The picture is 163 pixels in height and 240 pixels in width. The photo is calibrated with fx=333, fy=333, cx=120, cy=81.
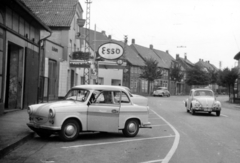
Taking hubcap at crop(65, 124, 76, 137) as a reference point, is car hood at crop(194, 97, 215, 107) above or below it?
above

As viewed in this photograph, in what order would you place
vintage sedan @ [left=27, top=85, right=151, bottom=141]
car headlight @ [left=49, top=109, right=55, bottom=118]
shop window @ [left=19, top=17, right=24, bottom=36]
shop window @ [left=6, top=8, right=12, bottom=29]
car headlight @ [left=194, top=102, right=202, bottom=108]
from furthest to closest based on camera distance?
car headlight @ [left=194, top=102, right=202, bottom=108] < shop window @ [left=19, top=17, right=24, bottom=36] < shop window @ [left=6, top=8, right=12, bottom=29] < vintage sedan @ [left=27, top=85, right=151, bottom=141] < car headlight @ [left=49, top=109, right=55, bottom=118]

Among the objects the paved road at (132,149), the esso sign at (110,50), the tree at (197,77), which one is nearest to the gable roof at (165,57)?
the tree at (197,77)

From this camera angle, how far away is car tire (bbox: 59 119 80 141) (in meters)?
9.01

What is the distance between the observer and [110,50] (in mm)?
27969

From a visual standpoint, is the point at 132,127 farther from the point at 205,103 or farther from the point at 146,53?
the point at 146,53

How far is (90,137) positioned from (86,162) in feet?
11.3

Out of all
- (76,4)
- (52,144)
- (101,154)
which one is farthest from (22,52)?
(76,4)

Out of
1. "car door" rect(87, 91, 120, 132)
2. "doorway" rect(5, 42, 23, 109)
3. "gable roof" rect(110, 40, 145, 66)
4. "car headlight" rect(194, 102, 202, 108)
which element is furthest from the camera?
"gable roof" rect(110, 40, 145, 66)

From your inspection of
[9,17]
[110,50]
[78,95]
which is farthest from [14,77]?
[110,50]

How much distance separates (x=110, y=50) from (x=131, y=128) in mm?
18022

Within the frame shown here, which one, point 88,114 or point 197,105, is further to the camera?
point 197,105

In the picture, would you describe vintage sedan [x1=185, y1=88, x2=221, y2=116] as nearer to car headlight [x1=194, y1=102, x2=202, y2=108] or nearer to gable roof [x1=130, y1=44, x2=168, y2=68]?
car headlight [x1=194, y1=102, x2=202, y2=108]

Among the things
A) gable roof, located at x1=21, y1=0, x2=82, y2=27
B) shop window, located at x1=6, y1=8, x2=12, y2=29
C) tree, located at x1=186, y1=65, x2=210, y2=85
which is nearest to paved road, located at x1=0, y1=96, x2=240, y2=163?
shop window, located at x1=6, y1=8, x2=12, y2=29

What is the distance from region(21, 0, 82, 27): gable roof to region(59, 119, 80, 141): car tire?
23220 millimetres
